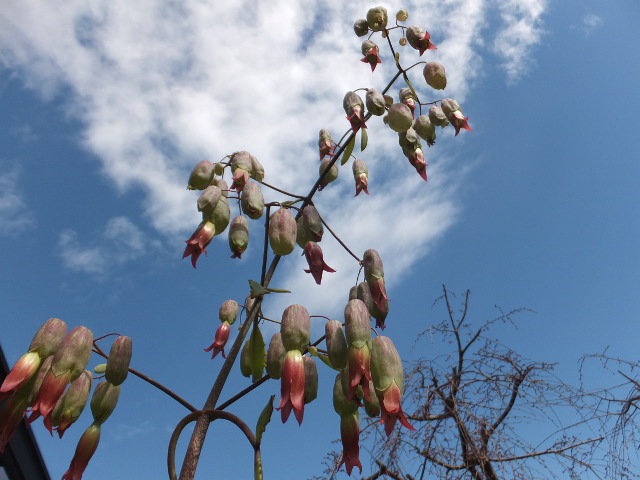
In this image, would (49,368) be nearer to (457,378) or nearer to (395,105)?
(395,105)

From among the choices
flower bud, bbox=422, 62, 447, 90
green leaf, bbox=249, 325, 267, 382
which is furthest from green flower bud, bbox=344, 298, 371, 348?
flower bud, bbox=422, 62, 447, 90

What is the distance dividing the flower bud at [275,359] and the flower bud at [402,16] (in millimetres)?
1010

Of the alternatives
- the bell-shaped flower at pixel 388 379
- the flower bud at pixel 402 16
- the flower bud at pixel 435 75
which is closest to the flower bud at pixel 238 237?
the bell-shaped flower at pixel 388 379

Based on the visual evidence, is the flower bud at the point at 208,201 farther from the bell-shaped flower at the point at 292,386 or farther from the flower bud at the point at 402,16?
the flower bud at the point at 402,16

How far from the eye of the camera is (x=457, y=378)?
2.54 m

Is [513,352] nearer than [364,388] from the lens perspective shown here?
No

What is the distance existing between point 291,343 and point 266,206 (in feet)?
1.14

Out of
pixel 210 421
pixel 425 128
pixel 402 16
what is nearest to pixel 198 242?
pixel 210 421

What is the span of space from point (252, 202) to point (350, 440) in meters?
0.48

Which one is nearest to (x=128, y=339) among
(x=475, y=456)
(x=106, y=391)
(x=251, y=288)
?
(x=106, y=391)

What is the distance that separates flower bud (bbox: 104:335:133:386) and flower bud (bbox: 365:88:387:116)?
764 mm

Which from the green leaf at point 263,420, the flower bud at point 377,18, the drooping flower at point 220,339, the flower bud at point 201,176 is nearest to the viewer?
the green leaf at point 263,420

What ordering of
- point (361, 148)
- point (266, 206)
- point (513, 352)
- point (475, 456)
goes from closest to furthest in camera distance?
point (266, 206)
point (361, 148)
point (475, 456)
point (513, 352)

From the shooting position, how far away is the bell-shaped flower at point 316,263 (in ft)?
3.14
